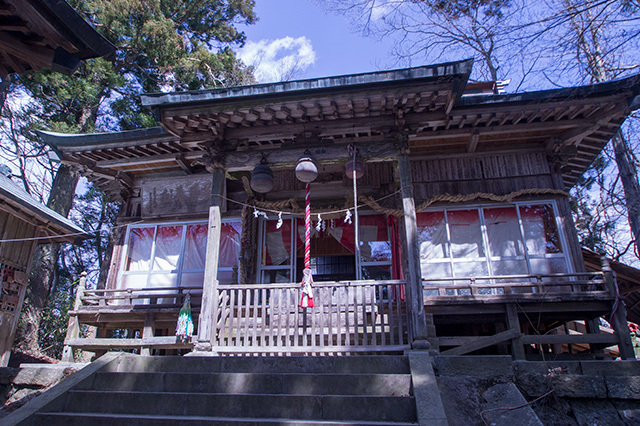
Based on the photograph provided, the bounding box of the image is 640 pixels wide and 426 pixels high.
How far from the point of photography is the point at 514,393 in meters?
4.64

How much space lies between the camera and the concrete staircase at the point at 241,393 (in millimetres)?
4535

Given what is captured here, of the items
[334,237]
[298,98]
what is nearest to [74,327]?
[334,237]

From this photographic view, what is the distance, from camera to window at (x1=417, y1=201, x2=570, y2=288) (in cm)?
945

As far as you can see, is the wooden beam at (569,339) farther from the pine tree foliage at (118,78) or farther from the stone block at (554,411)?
the pine tree foliage at (118,78)

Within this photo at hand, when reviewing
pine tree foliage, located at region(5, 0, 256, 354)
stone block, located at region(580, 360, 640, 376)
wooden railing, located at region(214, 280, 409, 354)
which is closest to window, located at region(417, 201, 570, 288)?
wooden railing, located at region(214, 280, 409, 354)

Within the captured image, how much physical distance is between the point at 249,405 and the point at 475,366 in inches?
109

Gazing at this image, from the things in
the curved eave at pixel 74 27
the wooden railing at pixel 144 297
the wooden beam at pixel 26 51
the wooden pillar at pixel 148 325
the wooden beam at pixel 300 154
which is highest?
the wooden beam at pixel 300 154

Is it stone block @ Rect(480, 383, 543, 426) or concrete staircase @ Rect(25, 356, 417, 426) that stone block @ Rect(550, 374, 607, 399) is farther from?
concrete staircase @ Rect(25, 356, 417, 426)

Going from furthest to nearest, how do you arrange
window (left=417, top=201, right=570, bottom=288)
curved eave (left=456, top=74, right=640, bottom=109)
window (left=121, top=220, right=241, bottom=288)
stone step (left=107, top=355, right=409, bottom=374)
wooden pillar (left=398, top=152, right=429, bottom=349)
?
1. window (left=121, top=220, right=241, bottom=288)
2. window (left=417, top=201, right=570, bottom=288)
3. curved eave (left=456, top=74, right=640, bottom=109)
4. wooden pillar (left=398, top=152, right=429, bottom=349)
5. stone step (left=107, top=355, right=409, bottom=374)

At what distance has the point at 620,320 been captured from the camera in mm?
7691

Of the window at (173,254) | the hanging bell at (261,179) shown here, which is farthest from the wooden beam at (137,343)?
the hanging bell at (261,179)

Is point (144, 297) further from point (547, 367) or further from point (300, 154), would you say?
point (547, 367)

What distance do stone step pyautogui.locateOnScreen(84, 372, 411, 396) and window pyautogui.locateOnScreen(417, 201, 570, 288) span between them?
16.2ft

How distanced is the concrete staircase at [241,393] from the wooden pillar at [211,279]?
146 centimetres
